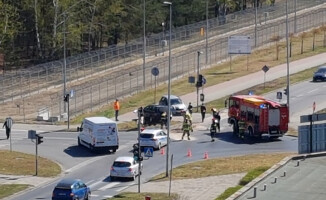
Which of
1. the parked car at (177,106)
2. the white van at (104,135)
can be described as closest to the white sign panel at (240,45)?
the parked car at (177,106)

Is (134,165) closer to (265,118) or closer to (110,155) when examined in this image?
(110,155)

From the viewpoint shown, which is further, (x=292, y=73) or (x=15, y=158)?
(x=292, y=73)

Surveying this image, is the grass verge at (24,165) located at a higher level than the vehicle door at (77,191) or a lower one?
higher

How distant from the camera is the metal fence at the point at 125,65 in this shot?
268ft

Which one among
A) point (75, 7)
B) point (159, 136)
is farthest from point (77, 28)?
point (159, 136)

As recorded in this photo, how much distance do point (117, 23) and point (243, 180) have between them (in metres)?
61.1

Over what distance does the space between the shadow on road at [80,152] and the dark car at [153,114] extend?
766cm

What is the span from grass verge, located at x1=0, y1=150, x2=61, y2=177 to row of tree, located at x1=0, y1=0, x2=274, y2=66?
3686 cm

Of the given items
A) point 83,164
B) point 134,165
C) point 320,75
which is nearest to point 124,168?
point 134,165

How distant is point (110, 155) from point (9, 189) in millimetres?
9552

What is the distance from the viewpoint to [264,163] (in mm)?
50875

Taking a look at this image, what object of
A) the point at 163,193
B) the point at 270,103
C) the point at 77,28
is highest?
the point at 77,28

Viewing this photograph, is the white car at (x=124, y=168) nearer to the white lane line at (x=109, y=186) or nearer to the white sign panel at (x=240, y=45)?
the white lane line at (x=109, y=186)

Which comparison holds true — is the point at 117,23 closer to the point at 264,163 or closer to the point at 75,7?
the point at 75,7
